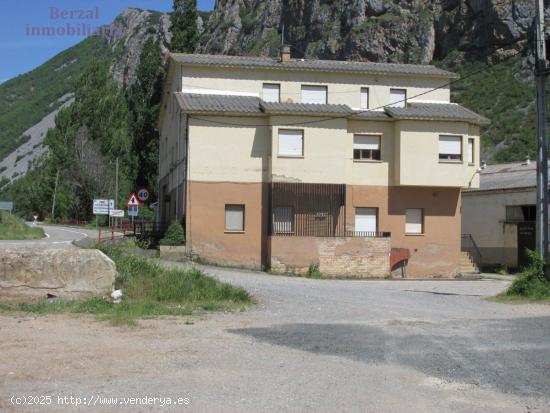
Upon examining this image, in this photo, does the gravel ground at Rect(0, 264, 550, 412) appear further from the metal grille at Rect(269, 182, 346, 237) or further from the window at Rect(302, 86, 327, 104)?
the window at Rect(302, 86, 327, 104)

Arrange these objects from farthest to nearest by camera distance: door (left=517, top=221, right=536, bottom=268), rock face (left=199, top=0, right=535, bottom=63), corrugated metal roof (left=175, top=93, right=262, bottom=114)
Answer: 1. rock face (left=199, top=0, right=535, bottom=63)
2. door (left=517, top=221, right=536, bottom=268)
3. corrugated metal roof (left=175, top=93, right=262, bottom=114)

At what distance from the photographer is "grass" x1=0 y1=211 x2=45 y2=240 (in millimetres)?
47616

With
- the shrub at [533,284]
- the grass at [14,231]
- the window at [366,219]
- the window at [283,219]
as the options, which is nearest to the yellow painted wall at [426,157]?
the window at [366,219]

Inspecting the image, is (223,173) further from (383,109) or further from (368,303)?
(368,303)

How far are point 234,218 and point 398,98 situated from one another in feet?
38.8

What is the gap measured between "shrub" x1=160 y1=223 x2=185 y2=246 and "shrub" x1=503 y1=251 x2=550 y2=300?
16894mm

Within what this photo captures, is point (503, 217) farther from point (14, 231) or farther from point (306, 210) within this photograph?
point (14, 231)

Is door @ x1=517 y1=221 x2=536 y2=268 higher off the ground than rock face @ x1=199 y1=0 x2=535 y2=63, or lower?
lower

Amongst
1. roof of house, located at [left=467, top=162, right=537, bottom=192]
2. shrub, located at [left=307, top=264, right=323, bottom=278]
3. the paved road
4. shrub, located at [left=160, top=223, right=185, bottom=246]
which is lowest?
shrub, located at [left=307, top=264, right=323, bottom=278]

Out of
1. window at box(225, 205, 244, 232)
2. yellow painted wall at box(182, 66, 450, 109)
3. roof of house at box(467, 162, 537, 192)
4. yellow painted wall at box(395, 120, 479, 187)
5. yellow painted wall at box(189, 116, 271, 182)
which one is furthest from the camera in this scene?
roof of house at box(467, 162, 537, 192)

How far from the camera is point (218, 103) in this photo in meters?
34.6

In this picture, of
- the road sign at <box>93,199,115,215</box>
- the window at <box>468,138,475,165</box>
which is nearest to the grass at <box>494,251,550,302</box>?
the window at <box>468,138,475,165</box>

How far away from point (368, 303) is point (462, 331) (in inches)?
216

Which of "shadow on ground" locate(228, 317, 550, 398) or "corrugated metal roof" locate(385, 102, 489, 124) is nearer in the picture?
"shadow on ground" locate(228, 317, 550, 398)
